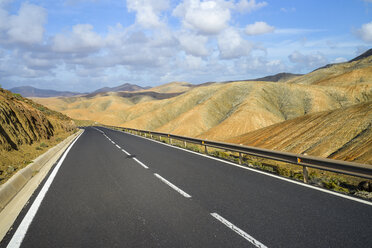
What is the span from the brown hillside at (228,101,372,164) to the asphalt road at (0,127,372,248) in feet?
29.7

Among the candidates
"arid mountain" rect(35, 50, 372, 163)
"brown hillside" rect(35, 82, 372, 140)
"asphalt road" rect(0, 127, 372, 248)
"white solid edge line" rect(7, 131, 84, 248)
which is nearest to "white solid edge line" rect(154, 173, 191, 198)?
"asphalt road" rect(0, 127, 372, 248)

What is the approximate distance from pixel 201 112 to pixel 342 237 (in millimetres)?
63520

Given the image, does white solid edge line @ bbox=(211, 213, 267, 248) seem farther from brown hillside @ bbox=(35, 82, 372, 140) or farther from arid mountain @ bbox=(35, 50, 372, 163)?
arid mountain @ bbox=(35, 50, 372, 163)

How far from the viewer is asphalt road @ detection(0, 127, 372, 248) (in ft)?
12.6

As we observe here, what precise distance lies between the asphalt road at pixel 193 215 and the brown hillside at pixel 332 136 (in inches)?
357

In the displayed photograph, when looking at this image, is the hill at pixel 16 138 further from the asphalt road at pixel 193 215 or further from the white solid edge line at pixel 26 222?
the asphalt road at pixel 193 215

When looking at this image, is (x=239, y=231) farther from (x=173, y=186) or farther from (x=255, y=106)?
(x=255, y=106)

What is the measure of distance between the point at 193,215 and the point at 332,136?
56.9 feet

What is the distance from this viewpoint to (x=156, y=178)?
8.09 m

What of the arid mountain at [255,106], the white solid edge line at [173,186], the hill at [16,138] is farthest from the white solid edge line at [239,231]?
the arid mountain at [255,106]

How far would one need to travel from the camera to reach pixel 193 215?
15.9ft

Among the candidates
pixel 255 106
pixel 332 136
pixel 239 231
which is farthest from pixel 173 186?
pixel 255 106

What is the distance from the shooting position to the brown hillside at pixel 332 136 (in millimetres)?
15398

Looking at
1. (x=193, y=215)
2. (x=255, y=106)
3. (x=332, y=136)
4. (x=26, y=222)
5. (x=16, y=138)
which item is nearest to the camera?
(x=26, y=222)
